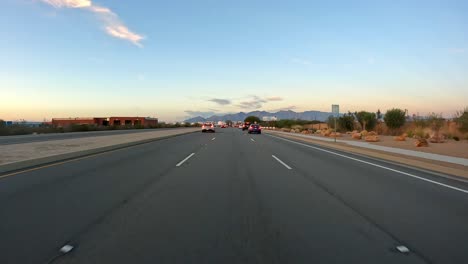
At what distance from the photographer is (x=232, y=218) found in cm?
705

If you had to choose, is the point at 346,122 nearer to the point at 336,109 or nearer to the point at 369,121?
the point at 369,121

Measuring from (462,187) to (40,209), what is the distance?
10.3 meters

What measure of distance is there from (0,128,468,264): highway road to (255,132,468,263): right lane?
2 cm

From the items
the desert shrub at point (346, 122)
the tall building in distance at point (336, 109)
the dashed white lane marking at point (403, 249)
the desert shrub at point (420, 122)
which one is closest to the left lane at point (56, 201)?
the dashed white lane marking at point (403, 249)

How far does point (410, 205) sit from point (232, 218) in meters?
3.88

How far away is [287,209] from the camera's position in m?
7.80

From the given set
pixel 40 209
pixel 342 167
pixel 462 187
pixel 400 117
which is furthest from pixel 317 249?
pixel 400 117

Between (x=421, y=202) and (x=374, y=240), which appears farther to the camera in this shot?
(x=421, y=202)

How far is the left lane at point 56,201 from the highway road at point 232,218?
2cm

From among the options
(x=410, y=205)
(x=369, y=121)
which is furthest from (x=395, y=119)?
(x=410, y=205)

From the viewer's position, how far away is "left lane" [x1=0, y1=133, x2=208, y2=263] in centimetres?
563

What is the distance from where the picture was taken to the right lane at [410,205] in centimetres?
567

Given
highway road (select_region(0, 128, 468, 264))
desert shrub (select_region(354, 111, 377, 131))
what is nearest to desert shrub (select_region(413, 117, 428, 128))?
desert shrub (select_region(354, 111, 377, 131))

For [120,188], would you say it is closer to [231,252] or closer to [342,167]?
[231,252]
